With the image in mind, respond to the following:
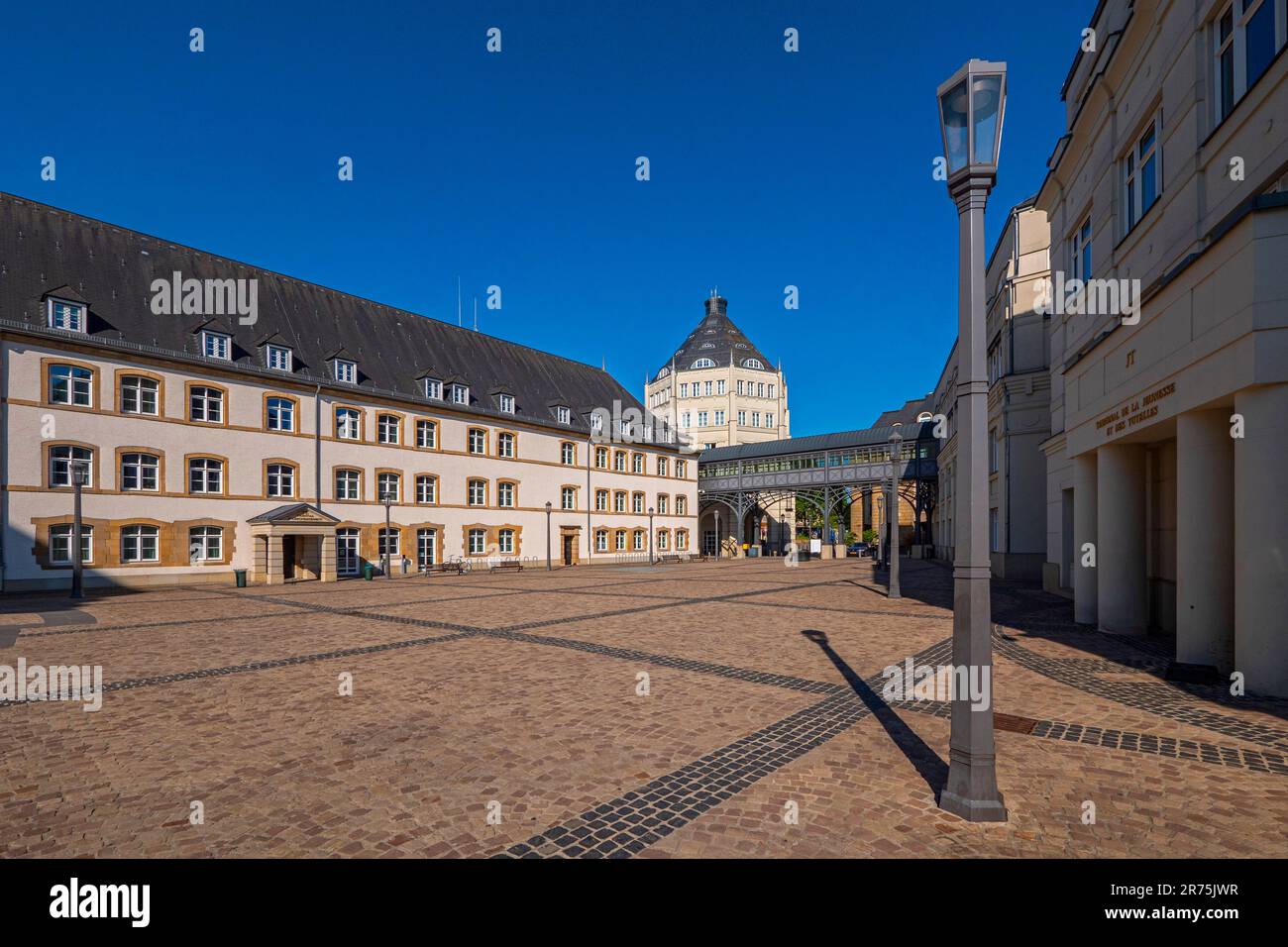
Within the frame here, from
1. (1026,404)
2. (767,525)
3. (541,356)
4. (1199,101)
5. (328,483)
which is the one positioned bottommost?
(767,525)

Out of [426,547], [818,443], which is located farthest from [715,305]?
[426,547]

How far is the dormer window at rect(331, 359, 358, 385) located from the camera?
32469mm

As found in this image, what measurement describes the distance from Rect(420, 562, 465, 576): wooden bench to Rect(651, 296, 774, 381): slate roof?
208 feet

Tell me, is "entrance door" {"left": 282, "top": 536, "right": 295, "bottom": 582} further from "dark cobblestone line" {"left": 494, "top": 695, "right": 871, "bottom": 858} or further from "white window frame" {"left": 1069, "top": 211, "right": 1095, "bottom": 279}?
"white window frame" {"left": 1069, "top": 211, "right": 1095, "bottom": 279}

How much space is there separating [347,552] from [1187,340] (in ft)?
106

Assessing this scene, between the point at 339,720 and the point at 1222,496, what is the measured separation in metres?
11.4

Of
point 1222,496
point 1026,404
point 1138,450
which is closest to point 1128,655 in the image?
point 1222,496

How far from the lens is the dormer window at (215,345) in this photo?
27.9 m

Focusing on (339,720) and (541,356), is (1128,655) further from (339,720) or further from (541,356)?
(541,356)

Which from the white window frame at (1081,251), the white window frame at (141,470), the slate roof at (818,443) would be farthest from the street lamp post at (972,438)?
the slate roof at (818,443)

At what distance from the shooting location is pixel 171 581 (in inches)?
1019

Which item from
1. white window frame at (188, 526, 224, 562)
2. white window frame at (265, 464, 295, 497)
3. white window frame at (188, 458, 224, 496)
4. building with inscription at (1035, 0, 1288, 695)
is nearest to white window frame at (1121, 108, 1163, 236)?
building with inscription at (1035, 0, 1288, 695)

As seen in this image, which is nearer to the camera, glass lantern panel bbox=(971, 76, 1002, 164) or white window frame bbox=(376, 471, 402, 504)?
glass lantern panel bbox=(971, 76, 1002, 164)

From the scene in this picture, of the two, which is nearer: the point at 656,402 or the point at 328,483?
the point at 328,483
